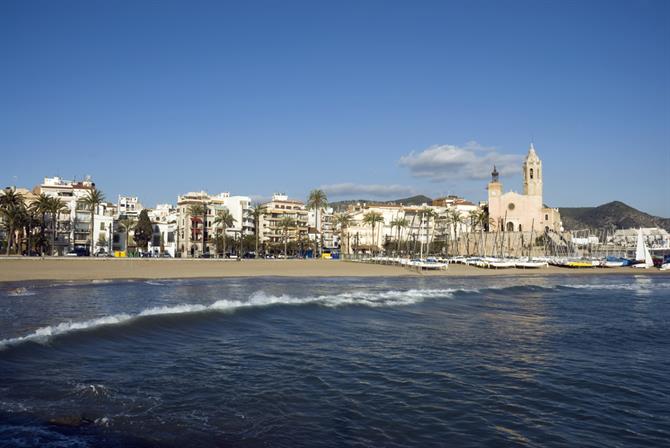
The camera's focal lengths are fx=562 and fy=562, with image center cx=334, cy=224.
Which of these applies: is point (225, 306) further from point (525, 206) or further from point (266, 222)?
point (525, 206)

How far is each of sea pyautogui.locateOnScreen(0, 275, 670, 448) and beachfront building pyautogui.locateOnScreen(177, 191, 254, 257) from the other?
8019 centimetres

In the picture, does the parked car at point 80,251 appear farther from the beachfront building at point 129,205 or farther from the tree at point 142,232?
the beachfront building at point 129,205

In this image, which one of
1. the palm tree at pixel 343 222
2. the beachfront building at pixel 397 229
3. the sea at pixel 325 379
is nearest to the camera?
the sea at pixel 325 379

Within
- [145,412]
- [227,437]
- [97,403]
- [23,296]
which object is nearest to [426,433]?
[227,437]

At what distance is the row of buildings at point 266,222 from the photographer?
314 ft

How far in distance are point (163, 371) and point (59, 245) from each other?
284ft

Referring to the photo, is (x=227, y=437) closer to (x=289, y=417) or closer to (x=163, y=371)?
(x=289, y=417)

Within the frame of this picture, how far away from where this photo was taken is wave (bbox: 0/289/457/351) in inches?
634

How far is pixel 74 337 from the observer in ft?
53.0

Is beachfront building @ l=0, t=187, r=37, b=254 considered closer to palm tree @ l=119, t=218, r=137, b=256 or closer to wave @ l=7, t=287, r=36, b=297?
palm tree @ l=119, t=218, r=137, b=256

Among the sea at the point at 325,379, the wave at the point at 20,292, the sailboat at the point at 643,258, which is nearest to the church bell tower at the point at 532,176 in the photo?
the sailboat at the point at 643,258

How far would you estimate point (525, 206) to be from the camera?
378 ft

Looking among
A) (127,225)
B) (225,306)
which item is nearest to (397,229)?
(127,225)

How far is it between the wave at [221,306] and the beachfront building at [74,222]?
218 feet
